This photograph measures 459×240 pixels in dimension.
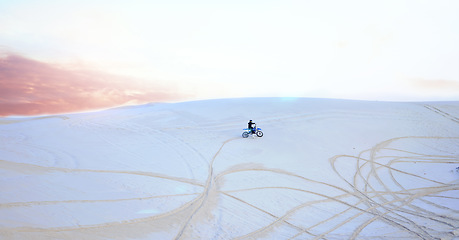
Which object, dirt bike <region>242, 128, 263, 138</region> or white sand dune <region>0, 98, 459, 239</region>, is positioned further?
dirt bike <region>242, 128, 263, 138</region>

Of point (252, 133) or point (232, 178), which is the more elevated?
point (252, 133)

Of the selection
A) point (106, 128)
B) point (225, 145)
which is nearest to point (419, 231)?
point (225, 145)

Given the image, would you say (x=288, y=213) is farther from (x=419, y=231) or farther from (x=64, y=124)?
(x=64, y=124)

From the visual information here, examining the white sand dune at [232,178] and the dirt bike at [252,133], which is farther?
the dirt bike at [252,133]

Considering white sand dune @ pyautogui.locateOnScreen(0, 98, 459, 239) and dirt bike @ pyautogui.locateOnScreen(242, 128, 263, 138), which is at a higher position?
dirt bike @ pyautogui.locateOnScreen(242, 128, 263, 138)

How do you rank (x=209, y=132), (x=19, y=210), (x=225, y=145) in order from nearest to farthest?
(x=19, y=210) < (x=225, y=145) < (x=209, y=132)

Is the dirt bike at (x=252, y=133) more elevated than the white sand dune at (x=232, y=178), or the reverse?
the dirt bike at (x=252, y=133)

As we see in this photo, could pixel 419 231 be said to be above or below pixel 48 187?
below

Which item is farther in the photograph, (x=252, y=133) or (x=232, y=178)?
(x=252, y=133)
